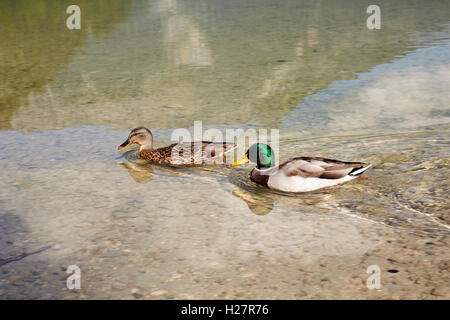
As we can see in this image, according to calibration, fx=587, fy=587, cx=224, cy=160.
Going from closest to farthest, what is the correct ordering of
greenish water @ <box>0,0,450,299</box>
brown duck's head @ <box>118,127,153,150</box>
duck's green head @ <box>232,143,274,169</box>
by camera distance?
greenish water @ <box>0,0,450,299</box>, duck's green head @ <box>232,143,274,169</box>, brown duck's head @ <box>118,127,153,150</box>

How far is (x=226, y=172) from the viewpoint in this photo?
20.7 ft

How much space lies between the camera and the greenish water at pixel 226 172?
421cm

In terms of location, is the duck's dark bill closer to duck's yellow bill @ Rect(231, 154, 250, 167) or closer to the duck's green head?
duck's yellow bill @ Rect(231, 154, 250, 167)

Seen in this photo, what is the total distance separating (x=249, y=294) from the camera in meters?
3.93

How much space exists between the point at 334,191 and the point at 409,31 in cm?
950

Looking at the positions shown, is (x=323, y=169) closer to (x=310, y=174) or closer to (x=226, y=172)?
(x=310, y=174)

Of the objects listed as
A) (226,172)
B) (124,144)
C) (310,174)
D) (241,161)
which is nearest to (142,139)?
(124,144)

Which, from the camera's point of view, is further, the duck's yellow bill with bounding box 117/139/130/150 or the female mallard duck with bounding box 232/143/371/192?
the duck's yellow bill with bounding box 117/139/130/150

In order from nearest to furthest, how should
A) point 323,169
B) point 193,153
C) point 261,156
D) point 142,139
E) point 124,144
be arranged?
point 323,169
point 261,156
point 193,153
point 142,139
point 124,144

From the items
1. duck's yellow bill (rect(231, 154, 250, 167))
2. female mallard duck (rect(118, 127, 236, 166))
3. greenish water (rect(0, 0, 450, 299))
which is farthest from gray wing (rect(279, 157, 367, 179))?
female mallard duck (rect(118, 127, 236, 166))

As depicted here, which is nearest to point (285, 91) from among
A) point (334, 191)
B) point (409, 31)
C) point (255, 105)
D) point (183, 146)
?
point (255, 105)

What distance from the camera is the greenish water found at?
166 inches

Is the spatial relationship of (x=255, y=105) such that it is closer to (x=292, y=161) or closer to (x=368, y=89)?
(x=368, y=89)

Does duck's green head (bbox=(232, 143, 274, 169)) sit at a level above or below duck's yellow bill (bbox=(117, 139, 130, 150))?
above
